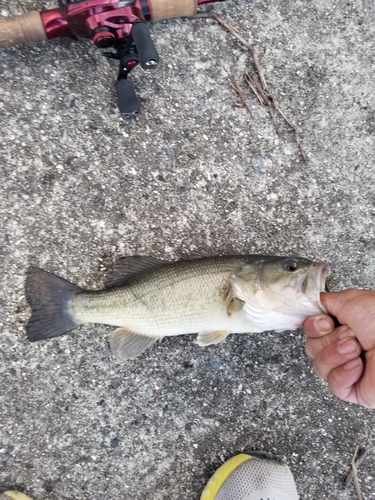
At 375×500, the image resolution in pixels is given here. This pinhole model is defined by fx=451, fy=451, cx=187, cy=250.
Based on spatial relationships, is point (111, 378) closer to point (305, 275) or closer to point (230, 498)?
point (230, 498)

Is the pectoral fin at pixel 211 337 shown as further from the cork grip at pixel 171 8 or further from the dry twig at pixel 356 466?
the cork grip at pixel 171 8

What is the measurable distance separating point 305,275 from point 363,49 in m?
1.80

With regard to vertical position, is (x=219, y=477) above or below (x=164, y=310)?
below

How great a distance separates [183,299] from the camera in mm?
2453

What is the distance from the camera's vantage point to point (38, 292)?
8.39ft

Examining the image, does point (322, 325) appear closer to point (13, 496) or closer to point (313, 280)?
point (313, 280)

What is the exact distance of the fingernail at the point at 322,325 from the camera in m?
2.33

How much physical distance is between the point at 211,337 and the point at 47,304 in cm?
94

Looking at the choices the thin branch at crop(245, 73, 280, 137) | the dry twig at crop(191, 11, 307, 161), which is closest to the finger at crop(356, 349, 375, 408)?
the dry twig at crop(191, 11, 307, 161)

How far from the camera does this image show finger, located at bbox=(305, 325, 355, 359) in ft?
7.57

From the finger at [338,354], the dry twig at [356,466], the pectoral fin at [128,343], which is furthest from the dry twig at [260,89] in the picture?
the dry twig at [356,466]

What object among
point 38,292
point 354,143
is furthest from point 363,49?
point 38,292

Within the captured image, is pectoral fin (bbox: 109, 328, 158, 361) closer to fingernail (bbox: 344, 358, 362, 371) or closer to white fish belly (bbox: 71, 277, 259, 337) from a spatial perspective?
white fish belly (bbox: 71, 277, 259, 337)

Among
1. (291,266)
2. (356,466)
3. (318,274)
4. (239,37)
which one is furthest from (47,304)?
(356,466)
